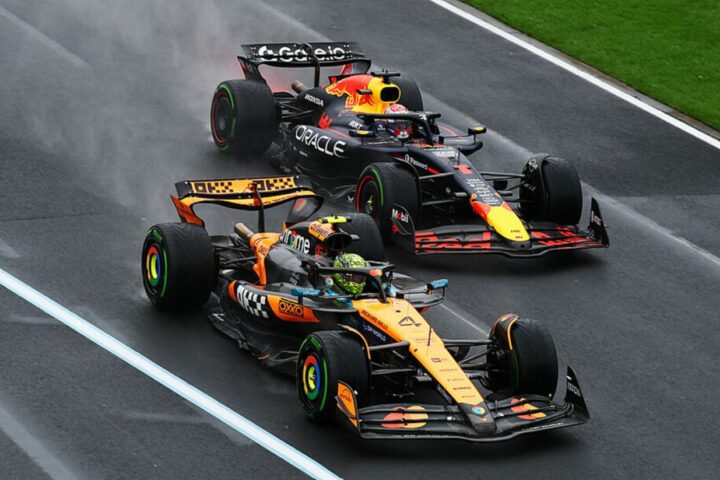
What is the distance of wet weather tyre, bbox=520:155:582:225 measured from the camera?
18906mm

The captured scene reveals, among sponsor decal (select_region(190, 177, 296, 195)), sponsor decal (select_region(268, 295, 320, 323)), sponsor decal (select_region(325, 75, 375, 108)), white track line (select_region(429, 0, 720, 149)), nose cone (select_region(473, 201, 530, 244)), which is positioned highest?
sponsor decal (select_region(190, 177, 296, 195))

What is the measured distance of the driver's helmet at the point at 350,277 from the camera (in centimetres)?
1462

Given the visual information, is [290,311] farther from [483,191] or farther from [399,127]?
[399,127]

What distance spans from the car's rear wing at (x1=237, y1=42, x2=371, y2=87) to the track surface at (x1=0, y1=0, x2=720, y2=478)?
51.1 inches

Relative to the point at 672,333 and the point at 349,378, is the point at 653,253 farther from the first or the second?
the point at 349,378

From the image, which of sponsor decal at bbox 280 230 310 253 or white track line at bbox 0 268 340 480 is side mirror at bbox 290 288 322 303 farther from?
white track line at bbox 0 268 340 480

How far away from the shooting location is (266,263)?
15.6 metres

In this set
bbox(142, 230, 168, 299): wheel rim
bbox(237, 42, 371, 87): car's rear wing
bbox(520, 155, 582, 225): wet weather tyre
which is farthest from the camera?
bbox(237, 42, 371, 87): car's rear wing

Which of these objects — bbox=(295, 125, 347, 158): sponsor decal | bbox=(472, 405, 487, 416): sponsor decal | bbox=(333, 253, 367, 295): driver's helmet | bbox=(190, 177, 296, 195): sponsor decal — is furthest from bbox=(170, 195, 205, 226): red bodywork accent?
bbox=(472, 405, 487, 416): sponsor decal

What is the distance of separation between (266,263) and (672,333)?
4743 millimetres

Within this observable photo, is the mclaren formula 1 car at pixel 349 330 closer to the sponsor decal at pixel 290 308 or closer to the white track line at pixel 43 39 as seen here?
the sponsor decal at pixel 290 308

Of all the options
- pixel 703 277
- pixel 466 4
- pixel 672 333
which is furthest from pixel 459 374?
pixel 466 4

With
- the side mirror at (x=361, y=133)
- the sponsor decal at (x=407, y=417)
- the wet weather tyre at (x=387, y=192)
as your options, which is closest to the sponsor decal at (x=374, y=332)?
the sponsor decal at (x=407, y=417)

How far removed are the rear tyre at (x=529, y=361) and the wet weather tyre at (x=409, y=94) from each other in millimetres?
8106
